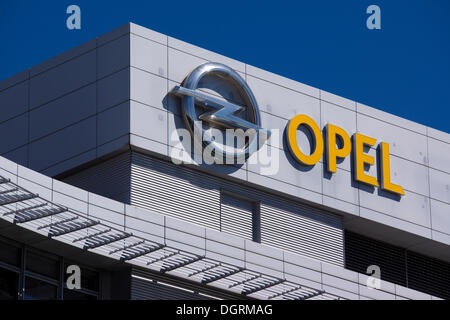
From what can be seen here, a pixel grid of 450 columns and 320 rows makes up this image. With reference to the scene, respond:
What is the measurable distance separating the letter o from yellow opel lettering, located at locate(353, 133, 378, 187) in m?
1.85

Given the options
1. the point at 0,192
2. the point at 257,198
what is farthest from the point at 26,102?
the point at 0,192

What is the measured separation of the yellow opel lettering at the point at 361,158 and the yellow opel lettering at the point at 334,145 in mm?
375

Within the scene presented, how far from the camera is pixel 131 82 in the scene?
4653 cm

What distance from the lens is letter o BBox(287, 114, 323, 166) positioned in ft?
165

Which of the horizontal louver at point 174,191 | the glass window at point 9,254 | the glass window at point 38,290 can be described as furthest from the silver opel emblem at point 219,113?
the glass window at point 9,254

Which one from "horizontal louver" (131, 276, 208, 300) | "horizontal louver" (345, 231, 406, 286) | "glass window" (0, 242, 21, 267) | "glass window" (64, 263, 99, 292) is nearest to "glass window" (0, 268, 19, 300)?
A: "glass window" (0, 242, 21, 267)

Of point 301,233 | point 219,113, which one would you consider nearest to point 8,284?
point 219,113

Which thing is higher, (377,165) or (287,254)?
(377,165)

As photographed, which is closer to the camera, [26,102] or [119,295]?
[119,295]

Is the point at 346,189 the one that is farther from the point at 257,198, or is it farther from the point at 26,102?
the point at 26,102

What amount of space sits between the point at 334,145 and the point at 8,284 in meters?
16.7

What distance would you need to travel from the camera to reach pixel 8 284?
129 ft

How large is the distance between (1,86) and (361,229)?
48.9 ft

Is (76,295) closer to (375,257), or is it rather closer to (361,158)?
(361,158)
